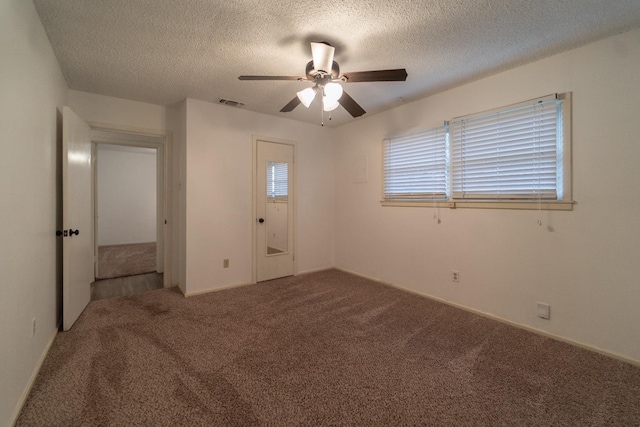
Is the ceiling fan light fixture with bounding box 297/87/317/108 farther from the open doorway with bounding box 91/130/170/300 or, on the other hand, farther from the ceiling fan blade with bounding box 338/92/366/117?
the open doorway with bounding box 91/130/170/300

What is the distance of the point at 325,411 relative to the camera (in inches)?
61.9

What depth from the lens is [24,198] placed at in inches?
67.0

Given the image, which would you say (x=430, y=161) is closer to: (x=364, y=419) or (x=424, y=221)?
(x=424, y=221)

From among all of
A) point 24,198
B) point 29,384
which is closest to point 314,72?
point 24,198

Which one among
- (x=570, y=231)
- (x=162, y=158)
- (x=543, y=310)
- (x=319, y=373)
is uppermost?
(x=162, y=158)

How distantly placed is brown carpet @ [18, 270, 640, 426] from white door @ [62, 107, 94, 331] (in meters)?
0.25

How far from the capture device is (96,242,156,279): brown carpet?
4552 mm

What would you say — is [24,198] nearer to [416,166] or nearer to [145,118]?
[145,118]

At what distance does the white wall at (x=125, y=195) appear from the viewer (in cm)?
699

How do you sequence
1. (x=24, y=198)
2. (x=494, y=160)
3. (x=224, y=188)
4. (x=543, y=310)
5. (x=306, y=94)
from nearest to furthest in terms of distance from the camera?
1. (x=24, y=198)
2. (x=306, y=94)
3. (x=543, y=310)
4. (x=494, y=160)
5. (x=224, y=188)

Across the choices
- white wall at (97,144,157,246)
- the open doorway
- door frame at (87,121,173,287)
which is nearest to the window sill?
door frame at (87,121,173,287)

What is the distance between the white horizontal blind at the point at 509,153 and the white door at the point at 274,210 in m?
2.34

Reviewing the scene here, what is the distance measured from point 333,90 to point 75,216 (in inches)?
107

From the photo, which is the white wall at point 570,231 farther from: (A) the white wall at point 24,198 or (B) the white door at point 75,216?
(B) the white door at point 75,216
